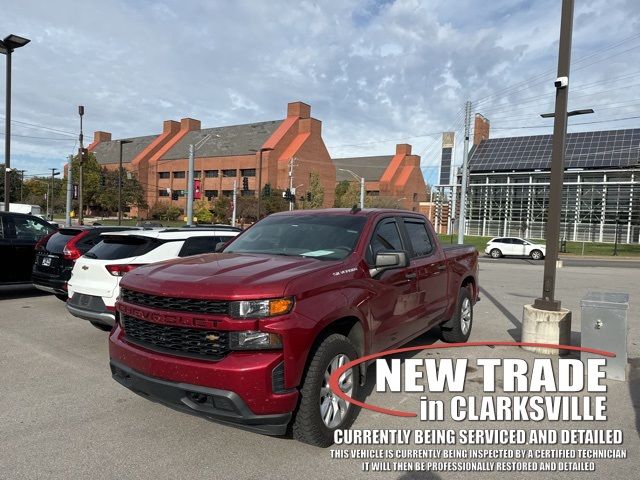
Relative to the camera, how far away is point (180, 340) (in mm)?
3529

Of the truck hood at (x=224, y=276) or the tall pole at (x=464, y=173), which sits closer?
the truck hood at (x=224, y=276)

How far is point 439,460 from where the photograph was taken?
3619mm

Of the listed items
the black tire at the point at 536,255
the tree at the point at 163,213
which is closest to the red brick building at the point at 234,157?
the tree at the point at 163,213

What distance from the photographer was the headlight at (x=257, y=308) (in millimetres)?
3340

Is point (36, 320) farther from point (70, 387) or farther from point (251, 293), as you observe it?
point (251, 293)

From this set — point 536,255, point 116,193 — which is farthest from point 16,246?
point 116,193

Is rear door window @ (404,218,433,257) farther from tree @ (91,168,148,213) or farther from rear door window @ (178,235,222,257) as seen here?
tree @ (91,168,148,213)

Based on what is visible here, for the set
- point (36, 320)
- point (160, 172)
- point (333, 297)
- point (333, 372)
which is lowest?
point (36, 320)

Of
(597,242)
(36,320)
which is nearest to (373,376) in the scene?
(36,320)

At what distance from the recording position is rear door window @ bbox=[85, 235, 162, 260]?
6.66 m

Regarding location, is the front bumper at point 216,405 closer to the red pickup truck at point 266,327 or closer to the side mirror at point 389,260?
the red pickup truck at point 266,327

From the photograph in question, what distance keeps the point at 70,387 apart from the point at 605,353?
5811 millimetres

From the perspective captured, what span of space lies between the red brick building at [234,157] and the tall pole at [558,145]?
2530 inches

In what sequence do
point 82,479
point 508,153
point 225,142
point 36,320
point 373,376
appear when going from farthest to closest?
point 225,142 < point 508,153 < point 36,320 < point 373,376 < point 82,479
